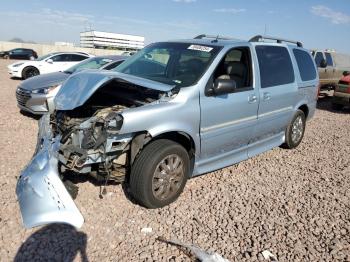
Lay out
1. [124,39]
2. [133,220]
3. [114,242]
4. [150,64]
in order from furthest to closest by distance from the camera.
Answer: [124,39] < [150,64] < [133,220] < [114,242]

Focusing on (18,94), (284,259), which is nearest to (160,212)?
(284,259)

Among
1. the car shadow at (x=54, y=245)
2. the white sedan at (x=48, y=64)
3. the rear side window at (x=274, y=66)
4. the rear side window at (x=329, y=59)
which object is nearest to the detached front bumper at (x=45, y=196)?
the car shadow at (x=54, y=245)

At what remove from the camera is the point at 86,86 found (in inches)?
161

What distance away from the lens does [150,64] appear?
202 inches

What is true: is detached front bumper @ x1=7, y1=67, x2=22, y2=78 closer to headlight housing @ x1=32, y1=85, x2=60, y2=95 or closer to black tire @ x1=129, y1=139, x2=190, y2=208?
headlight housing @ x1=32, y1=85, x2=60, y2=95

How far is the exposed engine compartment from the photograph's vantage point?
3664mm

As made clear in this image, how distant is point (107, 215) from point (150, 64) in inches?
89.8

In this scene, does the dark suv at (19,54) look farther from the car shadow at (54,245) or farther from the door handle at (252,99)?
the car shadow at (54,245)

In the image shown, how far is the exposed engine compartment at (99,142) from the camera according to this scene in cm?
366

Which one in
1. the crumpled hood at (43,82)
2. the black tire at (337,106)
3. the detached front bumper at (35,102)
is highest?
the crumpled hood at (43,82)

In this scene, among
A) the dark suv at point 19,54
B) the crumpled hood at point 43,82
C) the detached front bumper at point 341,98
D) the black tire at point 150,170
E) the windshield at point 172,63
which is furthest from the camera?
the dark suv at point 19,54

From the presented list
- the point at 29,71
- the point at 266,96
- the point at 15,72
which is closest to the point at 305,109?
the point at 266,96

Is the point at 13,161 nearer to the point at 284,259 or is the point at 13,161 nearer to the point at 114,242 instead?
the point at 114,242

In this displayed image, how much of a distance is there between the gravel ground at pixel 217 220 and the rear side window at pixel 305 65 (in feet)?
5.73
